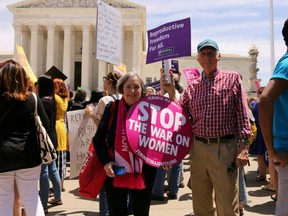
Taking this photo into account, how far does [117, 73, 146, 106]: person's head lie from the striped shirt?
2.12ft

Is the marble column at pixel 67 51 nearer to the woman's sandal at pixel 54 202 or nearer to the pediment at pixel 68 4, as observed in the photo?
the pediment at pixel 68 4

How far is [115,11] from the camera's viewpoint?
7.39 m

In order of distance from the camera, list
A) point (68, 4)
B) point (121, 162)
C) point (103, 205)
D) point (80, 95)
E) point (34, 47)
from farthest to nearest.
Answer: point (68, 4)
point (34, 47)
point (80, 95)
point (103, 205)
point (121, 162)

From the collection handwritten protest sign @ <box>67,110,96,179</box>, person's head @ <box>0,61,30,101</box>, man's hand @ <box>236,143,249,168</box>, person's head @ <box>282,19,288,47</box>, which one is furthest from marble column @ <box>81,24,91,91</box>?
person's head @ <box>282,19,288,47</box>

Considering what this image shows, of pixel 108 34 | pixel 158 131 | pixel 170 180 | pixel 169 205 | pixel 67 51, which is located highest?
pixel 67 51

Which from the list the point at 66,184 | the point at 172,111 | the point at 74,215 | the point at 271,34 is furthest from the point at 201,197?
the point at 271,34

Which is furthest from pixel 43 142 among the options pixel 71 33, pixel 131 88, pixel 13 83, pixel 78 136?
pixel 71 33

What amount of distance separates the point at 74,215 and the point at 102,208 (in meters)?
1.18

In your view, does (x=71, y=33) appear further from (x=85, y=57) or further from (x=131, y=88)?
(x=131, y=88)

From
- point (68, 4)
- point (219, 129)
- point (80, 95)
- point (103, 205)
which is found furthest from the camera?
point (68, 4)

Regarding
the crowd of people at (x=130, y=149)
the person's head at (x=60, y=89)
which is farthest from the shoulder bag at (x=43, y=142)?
the person's head at (x=60, y=89)

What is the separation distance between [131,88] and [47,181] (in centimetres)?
255

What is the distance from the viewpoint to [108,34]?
7.19m

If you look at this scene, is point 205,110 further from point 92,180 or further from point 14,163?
point 14,163
